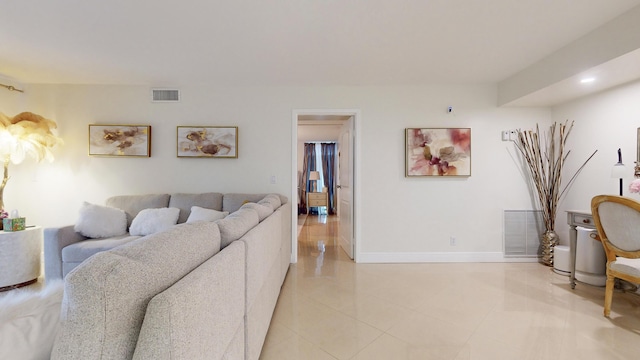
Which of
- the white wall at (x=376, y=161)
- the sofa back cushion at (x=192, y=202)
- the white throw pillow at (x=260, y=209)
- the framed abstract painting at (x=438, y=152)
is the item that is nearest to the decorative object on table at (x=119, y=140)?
the white wall at (x=376, y=161)

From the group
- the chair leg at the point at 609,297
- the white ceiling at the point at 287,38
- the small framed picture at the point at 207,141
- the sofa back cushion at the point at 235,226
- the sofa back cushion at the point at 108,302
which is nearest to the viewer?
the sofa back cushion at the point at 108,302

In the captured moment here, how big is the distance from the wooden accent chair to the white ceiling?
149 cm

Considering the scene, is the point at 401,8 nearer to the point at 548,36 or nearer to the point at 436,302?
the point at 548,36

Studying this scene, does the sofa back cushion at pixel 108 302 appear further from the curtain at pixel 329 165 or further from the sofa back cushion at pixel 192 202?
the curtain at pixel 329 165

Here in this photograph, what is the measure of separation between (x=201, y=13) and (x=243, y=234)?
1724 mm

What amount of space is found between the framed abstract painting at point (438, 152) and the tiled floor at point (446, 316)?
1264 mm

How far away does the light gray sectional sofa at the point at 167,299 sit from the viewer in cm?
69

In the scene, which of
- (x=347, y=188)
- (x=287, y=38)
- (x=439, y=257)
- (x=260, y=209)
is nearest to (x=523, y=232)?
(x=439, y=257)

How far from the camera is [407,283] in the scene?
2.92m

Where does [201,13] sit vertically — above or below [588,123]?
above

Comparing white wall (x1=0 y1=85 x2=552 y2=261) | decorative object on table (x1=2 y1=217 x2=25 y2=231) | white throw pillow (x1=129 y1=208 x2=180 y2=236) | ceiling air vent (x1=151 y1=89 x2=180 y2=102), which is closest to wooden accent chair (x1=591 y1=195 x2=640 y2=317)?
→ white wall (x1=0 y1=85 x2=552 y2=261)

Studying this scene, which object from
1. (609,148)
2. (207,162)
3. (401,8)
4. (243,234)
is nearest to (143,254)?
(243,234)

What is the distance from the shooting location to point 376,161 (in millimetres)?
3639

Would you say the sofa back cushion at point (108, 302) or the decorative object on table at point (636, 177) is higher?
the decorative object on table at point (636, 177)
